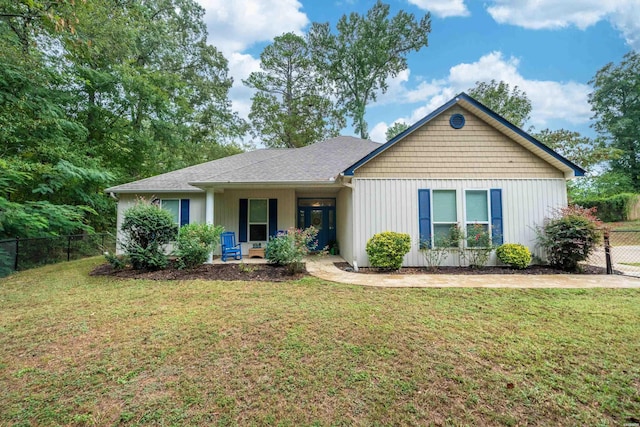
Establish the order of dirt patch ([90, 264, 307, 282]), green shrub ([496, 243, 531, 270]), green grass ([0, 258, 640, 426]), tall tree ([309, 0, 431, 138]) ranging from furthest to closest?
→ tall tree ([309, 0, 431, 138]) → green shrub ([496, 243, 531, 270]) → dirt patch ([90, 264, 307, 282]) → green grass ([0, 258, 640, 426])

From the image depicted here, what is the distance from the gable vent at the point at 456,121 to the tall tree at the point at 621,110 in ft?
83.4

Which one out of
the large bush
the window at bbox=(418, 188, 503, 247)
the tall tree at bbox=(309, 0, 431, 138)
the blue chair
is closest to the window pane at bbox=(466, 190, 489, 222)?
the window at bbox=(418, 188, 503, 247)

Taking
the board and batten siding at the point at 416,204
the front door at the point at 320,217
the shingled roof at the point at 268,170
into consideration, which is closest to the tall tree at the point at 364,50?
the shingled roof at the point at 268,170

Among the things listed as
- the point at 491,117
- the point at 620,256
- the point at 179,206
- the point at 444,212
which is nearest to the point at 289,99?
the point at 179,206

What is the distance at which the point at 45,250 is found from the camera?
353 inches

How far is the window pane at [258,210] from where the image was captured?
1029cm

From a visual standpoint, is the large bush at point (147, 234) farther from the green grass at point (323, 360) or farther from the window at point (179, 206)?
Result: the window at point (179, 206)

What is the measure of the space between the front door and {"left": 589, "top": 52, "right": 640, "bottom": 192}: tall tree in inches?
1074

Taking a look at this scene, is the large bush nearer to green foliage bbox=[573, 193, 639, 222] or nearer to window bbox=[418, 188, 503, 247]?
window bbox=[418, 188, 503, 247]

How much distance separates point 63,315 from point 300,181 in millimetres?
5979

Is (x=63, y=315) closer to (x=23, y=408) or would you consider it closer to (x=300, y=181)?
(x=23, y=408)

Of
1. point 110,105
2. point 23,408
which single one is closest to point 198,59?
point 110,105

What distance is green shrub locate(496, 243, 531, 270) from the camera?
718 centimetres

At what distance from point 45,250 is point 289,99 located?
17819 mm
